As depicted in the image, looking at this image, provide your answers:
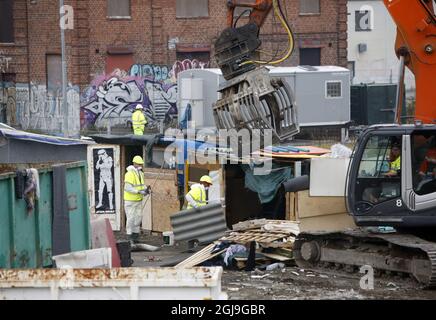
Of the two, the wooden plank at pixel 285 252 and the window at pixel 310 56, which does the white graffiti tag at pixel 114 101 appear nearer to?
the window at pixel 310 56

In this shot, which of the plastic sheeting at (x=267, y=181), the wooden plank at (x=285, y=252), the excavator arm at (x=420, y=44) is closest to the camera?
the excavator arm at (x=420, y=44)

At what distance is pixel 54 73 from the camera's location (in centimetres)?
4538

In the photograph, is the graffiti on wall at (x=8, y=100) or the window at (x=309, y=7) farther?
the window at (x=309, y=7)

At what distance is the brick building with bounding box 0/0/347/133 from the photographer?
44.6 meters

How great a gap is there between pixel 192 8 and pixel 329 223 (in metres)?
28.8

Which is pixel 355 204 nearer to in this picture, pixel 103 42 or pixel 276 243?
pixel 276 243

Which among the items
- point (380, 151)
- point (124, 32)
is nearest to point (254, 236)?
point (380, 151)

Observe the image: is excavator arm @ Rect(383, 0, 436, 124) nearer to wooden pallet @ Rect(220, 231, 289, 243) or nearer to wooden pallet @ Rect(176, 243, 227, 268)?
wooden pallet @ Rect(220, 231, 289, 243)

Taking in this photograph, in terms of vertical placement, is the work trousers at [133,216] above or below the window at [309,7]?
below

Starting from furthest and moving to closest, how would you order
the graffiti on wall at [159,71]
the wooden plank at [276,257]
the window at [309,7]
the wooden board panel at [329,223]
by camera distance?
the window at [309,7], the graffiti on wall at [159,71], the wooden board panel at [329,223], the wooden plank at [276,257]

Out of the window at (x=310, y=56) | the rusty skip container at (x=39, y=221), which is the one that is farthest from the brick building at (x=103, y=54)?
the rusty skip container at (x=39, y=221)

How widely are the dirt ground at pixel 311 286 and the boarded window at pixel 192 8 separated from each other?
29316mm

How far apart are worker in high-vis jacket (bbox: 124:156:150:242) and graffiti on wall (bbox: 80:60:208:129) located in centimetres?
2348

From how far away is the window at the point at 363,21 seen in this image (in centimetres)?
6294
